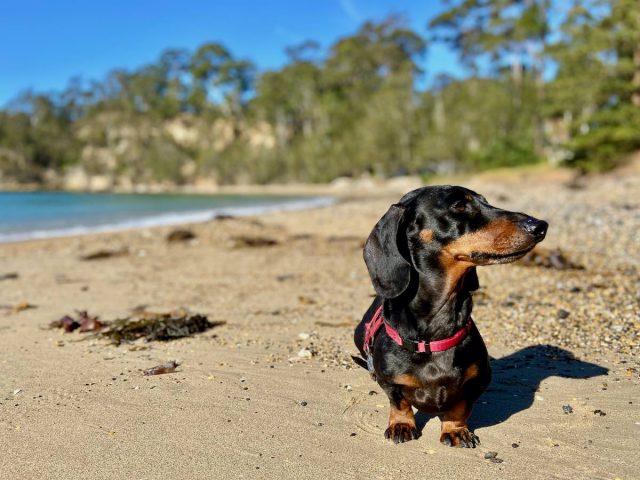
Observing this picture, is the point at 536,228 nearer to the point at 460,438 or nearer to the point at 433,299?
the point at 433,299

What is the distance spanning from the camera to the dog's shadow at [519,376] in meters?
3.23

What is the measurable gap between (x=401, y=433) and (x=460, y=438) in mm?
293

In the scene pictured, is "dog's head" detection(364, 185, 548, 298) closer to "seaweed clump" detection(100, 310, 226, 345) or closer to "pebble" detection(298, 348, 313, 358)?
"pebble" detection(298, 348, 313, 358)

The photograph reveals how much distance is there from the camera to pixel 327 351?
4.30 meters

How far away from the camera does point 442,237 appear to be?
2.72m

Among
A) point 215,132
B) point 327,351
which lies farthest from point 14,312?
point 215,132

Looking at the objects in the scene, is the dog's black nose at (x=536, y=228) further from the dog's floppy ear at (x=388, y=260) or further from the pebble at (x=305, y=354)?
the pebble at (x=305, y=354)

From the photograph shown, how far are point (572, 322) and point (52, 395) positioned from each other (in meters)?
3.97

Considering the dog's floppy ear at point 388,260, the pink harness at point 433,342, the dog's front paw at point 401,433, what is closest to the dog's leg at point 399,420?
the dog's front paw at point 401,433

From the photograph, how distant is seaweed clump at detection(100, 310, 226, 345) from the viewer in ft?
15.2

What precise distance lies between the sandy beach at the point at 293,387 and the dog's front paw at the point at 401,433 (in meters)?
0.04

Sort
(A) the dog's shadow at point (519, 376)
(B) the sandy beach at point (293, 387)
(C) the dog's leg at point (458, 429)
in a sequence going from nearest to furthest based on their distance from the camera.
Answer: (B) the sandy beach at point (293, 387)
(C) the dog's leg at point (458, 429)
(A) the dog's shadow at point (519, 376)

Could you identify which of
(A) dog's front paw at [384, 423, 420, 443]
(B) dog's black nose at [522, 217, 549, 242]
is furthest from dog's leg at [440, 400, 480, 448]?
(B) dog's black nose at [522, 217, 549, 242]

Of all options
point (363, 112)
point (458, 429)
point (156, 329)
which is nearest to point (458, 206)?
point (458, 429)
